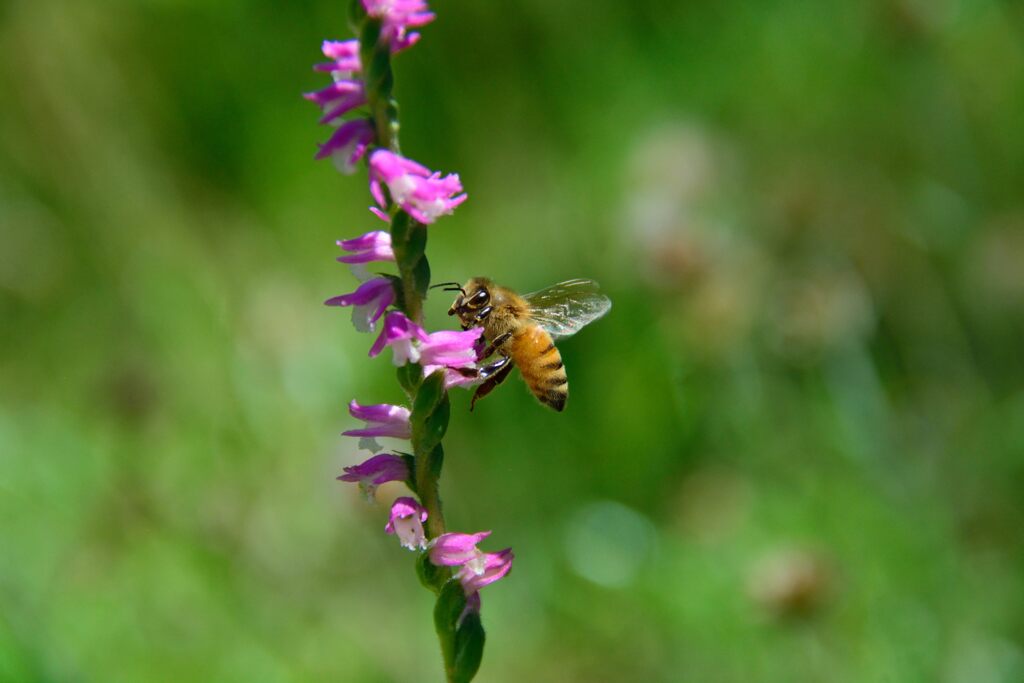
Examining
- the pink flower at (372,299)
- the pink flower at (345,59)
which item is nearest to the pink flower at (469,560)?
the pink flower at (372,299)

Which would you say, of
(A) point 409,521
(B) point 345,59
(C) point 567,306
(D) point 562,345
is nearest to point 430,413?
(A) point 409,521

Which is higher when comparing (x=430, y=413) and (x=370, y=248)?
(x=370, y=248)

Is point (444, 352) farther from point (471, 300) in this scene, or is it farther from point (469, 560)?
point (471, 300)

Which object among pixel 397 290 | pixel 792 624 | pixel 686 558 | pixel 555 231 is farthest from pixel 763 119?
pixel 397 290

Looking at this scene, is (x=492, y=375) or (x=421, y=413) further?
(x=492, y=375)

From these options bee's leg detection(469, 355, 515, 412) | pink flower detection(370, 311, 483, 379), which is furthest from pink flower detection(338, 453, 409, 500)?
bee's leg detection(469, 355, 515, 412)

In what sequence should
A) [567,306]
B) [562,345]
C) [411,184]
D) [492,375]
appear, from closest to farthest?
[411,184], [492,375], [567,306], [562,345]

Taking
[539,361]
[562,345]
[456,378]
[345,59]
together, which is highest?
[345,59]

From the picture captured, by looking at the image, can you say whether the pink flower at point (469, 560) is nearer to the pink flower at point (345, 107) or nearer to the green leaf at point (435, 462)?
the green leaf at point (435, 462)
